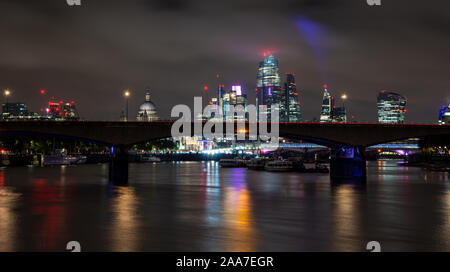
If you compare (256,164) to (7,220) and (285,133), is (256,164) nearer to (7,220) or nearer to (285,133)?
(285,133)

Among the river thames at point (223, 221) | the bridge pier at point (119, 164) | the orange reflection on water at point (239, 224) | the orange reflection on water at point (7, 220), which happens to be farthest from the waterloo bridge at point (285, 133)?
the orange reflection on water at point (239, 224)

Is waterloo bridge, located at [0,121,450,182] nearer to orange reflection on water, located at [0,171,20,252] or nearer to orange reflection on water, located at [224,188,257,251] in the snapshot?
orange reflection on water, located at [0,171,20,252]

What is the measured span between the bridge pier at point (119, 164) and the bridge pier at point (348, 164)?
35.8 m

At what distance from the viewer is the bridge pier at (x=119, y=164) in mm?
78000

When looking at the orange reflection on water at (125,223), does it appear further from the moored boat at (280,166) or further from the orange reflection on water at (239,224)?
the moored boat at (280,166)

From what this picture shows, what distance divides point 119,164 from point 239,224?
47.4 metres

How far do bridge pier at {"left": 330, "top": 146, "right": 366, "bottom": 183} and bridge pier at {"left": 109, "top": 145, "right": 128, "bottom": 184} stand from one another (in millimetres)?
35765

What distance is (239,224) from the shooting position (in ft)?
115

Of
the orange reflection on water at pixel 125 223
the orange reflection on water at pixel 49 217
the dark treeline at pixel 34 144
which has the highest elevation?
the dark treeline at pixel 34 144

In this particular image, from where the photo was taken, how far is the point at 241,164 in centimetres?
16388

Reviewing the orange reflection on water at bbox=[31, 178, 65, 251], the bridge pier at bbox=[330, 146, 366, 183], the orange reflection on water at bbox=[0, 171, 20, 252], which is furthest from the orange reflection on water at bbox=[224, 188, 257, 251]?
the bridge pier at bbox=[330, 146, 366, 183]
